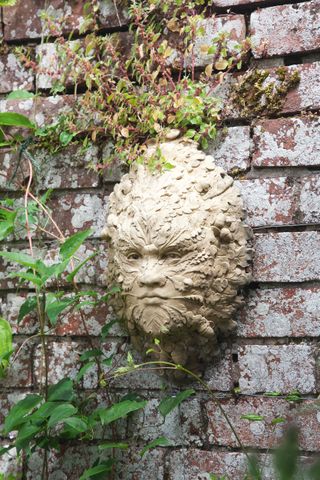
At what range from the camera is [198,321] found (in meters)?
1.60

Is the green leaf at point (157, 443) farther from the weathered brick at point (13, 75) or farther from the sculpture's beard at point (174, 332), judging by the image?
the weathered brick at point (13, 75)

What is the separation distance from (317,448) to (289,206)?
0.62 meters

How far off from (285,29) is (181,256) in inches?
27.4

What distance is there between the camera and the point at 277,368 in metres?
1.64

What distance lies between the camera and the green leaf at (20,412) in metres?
1.62

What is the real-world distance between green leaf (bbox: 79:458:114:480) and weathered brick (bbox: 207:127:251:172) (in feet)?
2.78

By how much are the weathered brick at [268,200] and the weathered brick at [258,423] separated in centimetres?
47

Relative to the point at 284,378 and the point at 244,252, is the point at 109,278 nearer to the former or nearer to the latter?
the point at 244,252

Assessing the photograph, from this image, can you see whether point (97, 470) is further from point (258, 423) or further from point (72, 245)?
point (72, 245)

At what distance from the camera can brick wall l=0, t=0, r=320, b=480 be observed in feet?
5.36

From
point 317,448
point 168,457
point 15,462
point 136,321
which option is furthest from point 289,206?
point 15,462

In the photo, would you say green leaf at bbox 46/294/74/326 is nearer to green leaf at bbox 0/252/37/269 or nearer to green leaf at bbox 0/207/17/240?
green leaf at bbox 0/252/37/269

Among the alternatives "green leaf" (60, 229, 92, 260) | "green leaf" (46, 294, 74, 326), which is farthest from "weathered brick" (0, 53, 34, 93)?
"green leaf" (46, 294, 74, 326)

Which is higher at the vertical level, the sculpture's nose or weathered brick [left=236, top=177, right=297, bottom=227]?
weathered brick [left=236, top=177, right=297, bottom=227]
